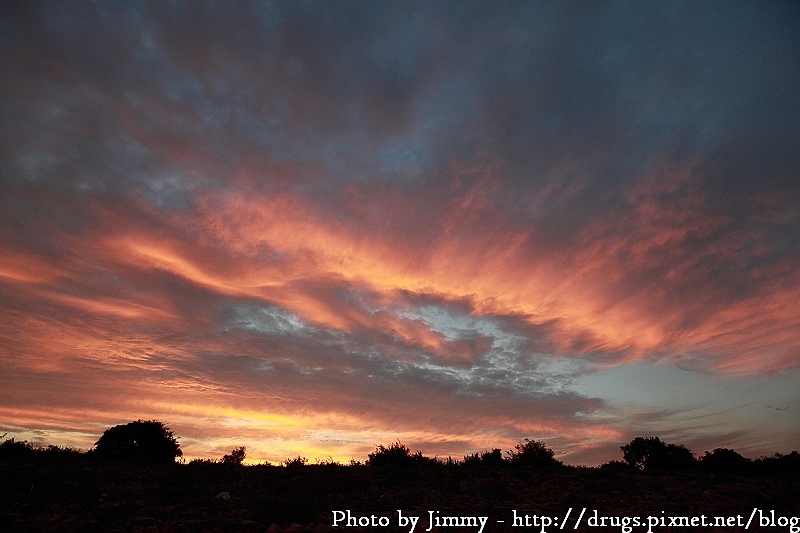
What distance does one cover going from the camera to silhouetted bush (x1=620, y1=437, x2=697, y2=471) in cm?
2341

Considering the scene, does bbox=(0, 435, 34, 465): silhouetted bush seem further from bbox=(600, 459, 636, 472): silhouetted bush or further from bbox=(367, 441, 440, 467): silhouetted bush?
bbox=(600, 459, 636, 472): silhouetted bush

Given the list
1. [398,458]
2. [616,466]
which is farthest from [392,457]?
[616,466]

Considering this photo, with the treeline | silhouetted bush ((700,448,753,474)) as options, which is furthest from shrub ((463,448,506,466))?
silhouetted bush ((700,448,753,474))

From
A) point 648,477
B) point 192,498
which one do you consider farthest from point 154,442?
point 648,477

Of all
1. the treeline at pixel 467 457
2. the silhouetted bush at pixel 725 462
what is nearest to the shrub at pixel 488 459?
the treeline at pixel 467 457

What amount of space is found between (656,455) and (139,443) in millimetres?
30911

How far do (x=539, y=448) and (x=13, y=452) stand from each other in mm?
24599

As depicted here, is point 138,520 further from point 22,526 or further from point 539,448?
point 539,448

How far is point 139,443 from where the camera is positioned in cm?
2361

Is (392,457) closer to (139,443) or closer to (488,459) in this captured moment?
(488,459)

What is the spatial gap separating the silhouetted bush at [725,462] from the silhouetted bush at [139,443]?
98.9 ft

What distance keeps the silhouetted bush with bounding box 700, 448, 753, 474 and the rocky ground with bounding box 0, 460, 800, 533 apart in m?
4.56

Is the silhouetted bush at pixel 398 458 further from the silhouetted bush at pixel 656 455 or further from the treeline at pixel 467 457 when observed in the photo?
the silhouetted bush at pixel 656 455

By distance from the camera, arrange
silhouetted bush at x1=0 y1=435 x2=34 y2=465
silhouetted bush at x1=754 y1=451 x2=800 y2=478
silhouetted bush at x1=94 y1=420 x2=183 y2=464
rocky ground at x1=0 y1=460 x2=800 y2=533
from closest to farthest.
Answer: rocky ground at x1=0 y1=460 x2=800 y2=533, silhouetted bush at x1=0 y1=435 x2=34 y2=465, silhouetted bush at x1=754 y1=451 x2=800 y2=478, silhouetted bush at x1=94 y1=420 x2=183 y2=464
